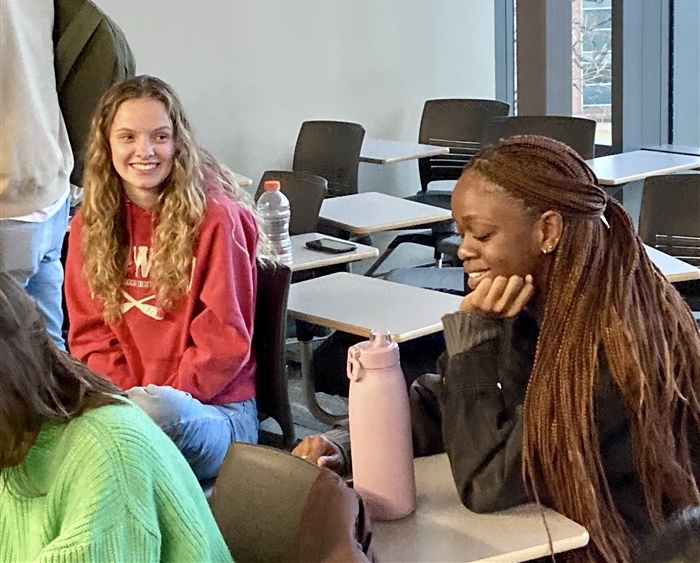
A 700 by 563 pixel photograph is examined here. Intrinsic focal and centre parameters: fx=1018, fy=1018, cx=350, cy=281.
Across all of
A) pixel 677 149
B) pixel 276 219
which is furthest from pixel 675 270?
pixel 677 149

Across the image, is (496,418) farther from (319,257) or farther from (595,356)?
(319,257)

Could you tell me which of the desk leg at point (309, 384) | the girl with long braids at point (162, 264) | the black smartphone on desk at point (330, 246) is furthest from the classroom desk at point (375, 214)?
the girl with long braids at point (162, 264)

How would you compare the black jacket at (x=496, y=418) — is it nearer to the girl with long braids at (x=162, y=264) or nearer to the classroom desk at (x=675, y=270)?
A: the girl with long braids at (x=162, y=264)

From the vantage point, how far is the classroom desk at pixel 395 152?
492cm

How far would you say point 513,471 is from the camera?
56.6 inches

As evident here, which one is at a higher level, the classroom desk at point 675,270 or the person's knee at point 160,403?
the classroom desk at point 675,270

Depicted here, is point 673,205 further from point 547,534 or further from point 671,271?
point 547,534

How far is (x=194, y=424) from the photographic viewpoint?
7.01 feet

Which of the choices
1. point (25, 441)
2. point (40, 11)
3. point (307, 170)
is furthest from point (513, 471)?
point (307, 170)

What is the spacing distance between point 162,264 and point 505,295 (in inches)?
41.2

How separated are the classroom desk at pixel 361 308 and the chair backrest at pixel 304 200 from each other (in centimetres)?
56

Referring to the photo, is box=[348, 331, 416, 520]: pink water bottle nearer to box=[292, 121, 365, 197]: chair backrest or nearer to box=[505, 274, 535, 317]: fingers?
box=[505, 274, 535, 317]: fingers

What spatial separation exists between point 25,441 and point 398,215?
2696mm

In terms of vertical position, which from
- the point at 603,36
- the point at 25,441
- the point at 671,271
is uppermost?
the point at 603,36
